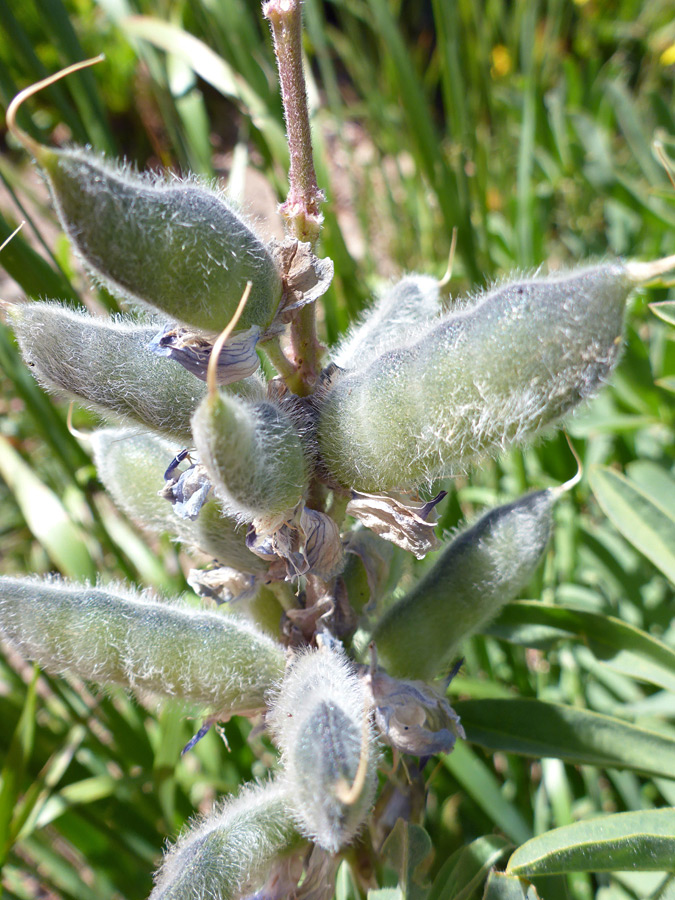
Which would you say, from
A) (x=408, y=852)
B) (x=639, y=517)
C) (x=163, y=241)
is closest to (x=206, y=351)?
(x=163, y=241)

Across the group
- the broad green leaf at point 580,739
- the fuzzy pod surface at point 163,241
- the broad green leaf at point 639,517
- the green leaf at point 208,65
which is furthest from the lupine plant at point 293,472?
the green leaf at point 208,65

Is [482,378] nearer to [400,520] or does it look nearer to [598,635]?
[400,520]

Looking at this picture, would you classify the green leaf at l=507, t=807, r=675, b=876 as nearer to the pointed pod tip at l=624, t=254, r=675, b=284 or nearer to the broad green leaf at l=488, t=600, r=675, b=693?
the broad green leaf at l=488, t=600, r=675, b=693

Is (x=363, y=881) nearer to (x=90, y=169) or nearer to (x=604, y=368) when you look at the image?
(x=604, y=368)

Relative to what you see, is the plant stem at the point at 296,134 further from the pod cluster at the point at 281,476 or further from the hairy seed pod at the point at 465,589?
the hairy seed pod at the point at 465,589

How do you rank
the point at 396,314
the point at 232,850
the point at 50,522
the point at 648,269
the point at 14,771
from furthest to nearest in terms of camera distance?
1. the point at 50,522
2. the point at 14,771
3. the point at 396,314
4. the point at 232,850
5. the point at 648,269

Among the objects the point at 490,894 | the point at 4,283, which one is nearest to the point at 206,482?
the point at 490,894
